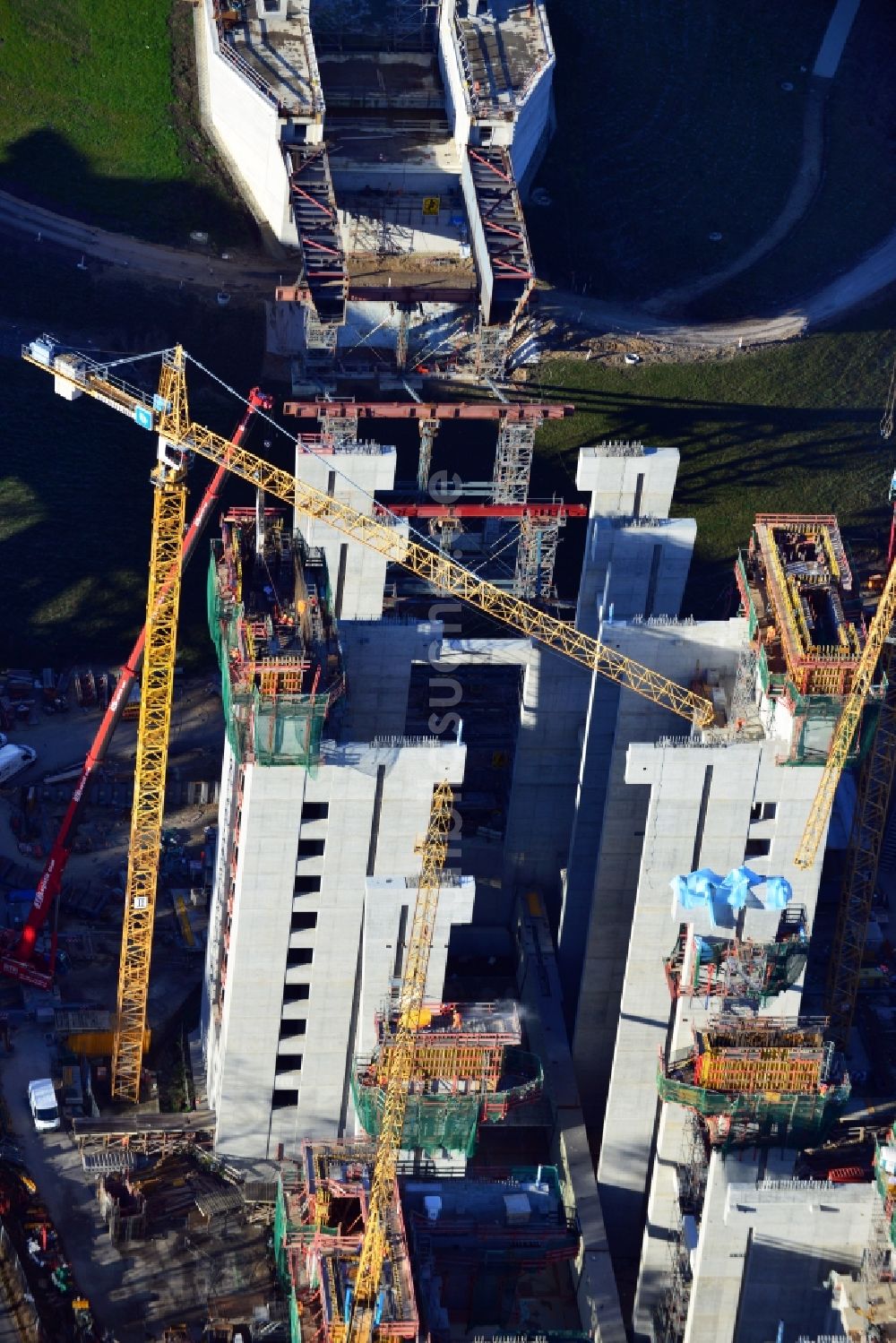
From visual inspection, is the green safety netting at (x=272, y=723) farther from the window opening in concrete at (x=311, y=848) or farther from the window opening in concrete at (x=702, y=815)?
the window opening in concrete at (x=702, y=815)

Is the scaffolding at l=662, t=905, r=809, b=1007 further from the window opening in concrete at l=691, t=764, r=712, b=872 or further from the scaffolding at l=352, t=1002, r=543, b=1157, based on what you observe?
the scaffolding at l=352, t=1002, r=543, b=1157

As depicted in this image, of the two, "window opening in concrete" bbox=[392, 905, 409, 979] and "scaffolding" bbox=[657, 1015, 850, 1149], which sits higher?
"window opening in concrete" bbox=[392, 905, 409, 979]

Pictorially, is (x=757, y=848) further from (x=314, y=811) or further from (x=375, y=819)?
(x=314, y=811)

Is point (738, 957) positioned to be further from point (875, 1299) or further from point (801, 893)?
point (875, 1299)

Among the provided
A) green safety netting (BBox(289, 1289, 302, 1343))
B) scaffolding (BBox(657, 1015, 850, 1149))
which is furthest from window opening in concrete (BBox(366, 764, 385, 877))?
green safety netting (BBox(289, 1289, 302, 1343))

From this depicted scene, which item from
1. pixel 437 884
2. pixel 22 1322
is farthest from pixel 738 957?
pixel 22 1322

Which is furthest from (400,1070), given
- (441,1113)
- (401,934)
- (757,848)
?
(757,848)
